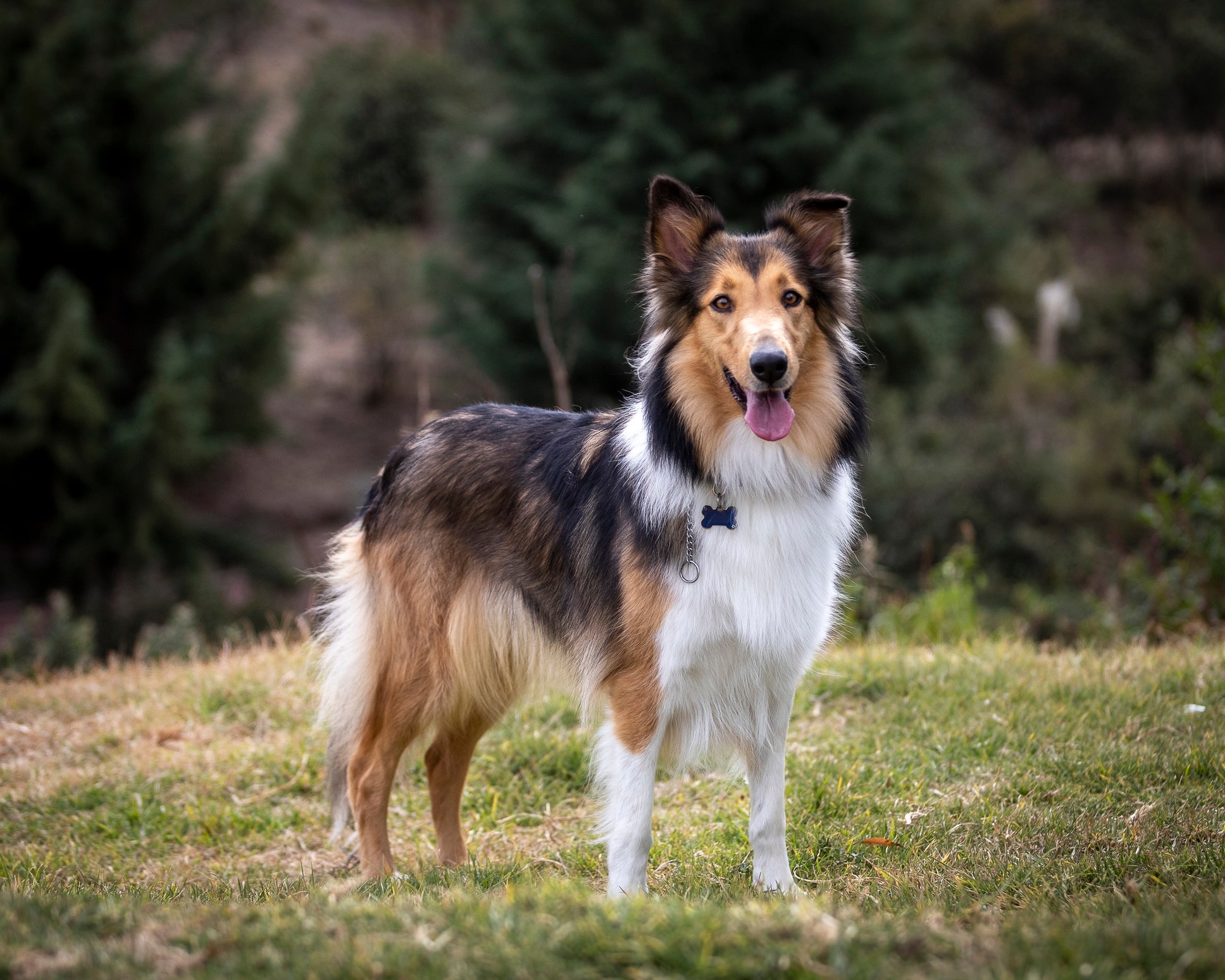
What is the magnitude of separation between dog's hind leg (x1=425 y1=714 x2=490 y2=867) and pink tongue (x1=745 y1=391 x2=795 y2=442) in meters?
1.94

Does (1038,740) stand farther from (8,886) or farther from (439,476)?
(8,886)

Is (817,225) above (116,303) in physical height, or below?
above

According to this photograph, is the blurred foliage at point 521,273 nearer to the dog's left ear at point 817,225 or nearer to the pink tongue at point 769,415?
the dog's left ear at point 817,225

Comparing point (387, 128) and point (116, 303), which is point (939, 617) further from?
point (387, 128)

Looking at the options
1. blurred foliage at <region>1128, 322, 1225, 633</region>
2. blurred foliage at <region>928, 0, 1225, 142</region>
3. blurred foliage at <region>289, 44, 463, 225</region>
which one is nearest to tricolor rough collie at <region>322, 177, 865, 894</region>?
blurred foliage at <region>1128, 322, 1225, 633</region>

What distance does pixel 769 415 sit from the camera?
3.64m

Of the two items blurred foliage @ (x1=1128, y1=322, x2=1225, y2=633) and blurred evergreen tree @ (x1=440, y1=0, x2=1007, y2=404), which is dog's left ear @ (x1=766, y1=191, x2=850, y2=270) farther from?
blurred evergreen tree @ (x1=440, y1=0, x2=1007, y2=404)

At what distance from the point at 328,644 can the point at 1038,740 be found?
3260 millimetres

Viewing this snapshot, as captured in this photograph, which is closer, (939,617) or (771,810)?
(771,810)

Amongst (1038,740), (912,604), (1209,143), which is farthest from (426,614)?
(1209,143)

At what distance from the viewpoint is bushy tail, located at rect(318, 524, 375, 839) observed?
4695 millimetres

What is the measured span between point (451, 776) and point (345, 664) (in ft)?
2.18

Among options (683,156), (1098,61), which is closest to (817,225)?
(683,156)

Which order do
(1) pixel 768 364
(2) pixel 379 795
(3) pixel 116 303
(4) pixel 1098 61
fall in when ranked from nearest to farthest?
(1) pixel 768 364 → (2) pixel 379 795 → (3) pixel 116 303 → (4) pixel 1098 61
